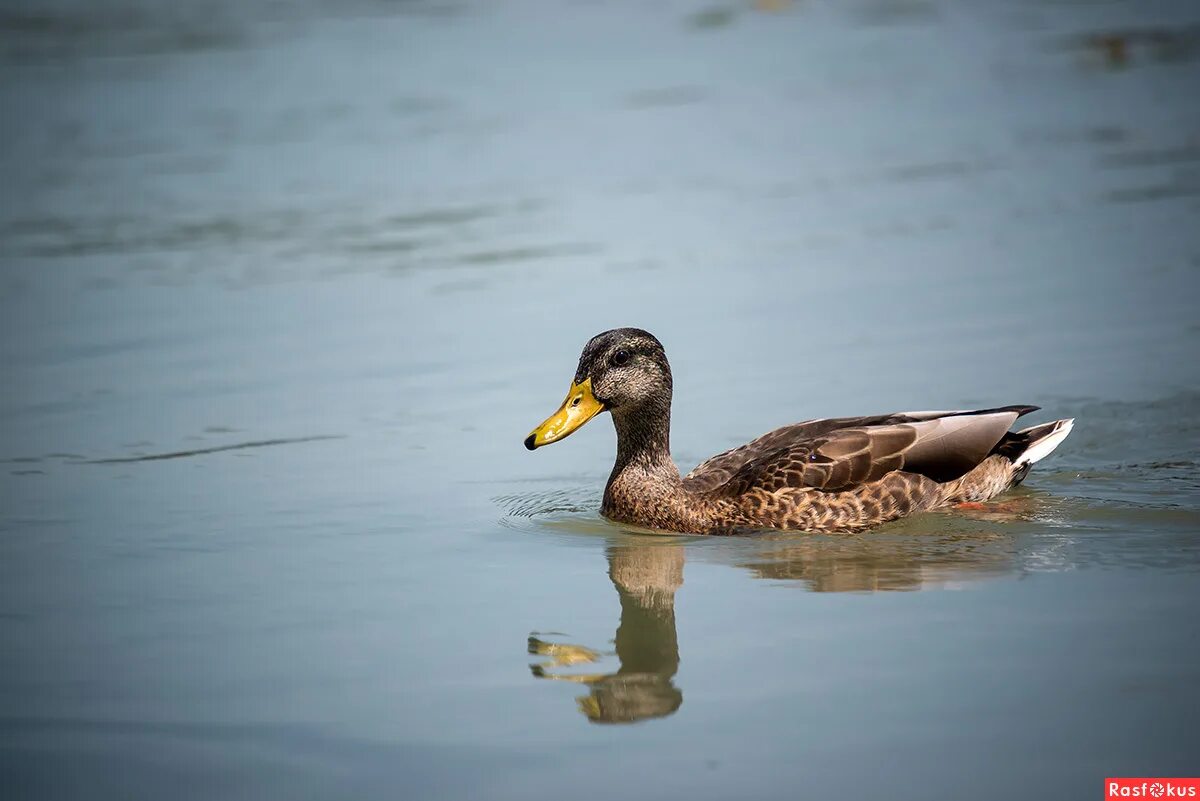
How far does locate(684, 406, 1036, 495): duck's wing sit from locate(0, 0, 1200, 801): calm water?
359 mm

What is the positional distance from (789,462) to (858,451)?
1.27 feet

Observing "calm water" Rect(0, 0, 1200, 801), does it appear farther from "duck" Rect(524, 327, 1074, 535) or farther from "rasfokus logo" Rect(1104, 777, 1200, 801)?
"duck" Rect(524, 327, 1074, 535)

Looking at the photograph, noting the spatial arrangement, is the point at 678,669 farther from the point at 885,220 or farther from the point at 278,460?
the point at 885,220

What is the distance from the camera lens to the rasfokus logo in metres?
5.45

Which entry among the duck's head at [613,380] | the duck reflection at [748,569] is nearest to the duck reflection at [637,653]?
the duck reflection at [748,569]

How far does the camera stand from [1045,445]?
9.38 metres

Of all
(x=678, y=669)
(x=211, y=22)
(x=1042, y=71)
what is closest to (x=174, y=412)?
(x=678, y=669)

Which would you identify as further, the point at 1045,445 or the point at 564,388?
the point at 564,388

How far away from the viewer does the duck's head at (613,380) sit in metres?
9.09

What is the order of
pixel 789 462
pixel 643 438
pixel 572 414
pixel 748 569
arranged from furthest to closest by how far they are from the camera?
pixel 643 438
pixel 572 414
pixel 789 462
pixel 748 569

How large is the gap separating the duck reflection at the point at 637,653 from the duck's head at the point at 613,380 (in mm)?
939

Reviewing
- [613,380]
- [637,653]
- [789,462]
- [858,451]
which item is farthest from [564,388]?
[637,653]

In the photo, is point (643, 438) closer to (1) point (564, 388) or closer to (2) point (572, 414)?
(2) point (572, 414)

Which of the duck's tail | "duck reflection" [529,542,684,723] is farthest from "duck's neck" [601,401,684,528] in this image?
the duck's tail
